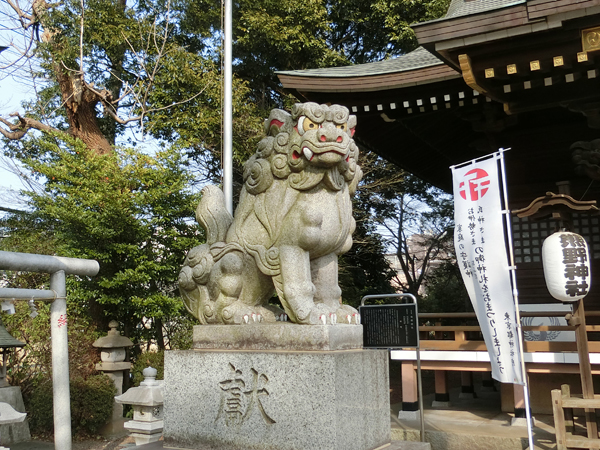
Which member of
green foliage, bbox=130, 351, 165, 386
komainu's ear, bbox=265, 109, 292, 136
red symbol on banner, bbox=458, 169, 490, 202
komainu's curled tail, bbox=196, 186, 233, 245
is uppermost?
komainu's ear, bbox=265, 109, 292, 136

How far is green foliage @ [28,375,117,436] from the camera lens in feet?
29.1

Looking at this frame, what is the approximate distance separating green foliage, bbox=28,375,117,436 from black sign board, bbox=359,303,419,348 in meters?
5.52

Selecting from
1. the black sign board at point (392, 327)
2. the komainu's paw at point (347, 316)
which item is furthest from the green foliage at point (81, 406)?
the komainu's paw at point (347, 316)

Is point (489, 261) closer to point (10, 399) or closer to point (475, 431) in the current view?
point (475, 431)

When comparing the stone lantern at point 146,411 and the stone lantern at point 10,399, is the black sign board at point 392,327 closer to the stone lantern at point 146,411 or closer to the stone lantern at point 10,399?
the stone lantern at point 146,411

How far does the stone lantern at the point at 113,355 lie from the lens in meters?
9.62

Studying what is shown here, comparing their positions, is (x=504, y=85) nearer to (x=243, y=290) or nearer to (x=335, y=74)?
(x=335, y=74)

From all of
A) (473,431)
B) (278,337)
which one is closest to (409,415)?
(473,431)

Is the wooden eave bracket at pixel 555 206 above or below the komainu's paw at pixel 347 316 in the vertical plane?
above

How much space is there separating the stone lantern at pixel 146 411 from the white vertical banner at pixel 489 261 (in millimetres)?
3895

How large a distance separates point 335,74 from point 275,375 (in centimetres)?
473

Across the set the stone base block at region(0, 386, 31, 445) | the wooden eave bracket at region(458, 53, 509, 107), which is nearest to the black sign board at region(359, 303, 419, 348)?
the wooden eave bracket at region(458, 53, 509, 107)

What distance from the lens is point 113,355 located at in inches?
383

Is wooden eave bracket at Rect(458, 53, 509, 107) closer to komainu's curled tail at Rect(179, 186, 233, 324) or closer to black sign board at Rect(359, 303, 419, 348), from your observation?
black sign board at Rect(359, 303, 419, 348)
